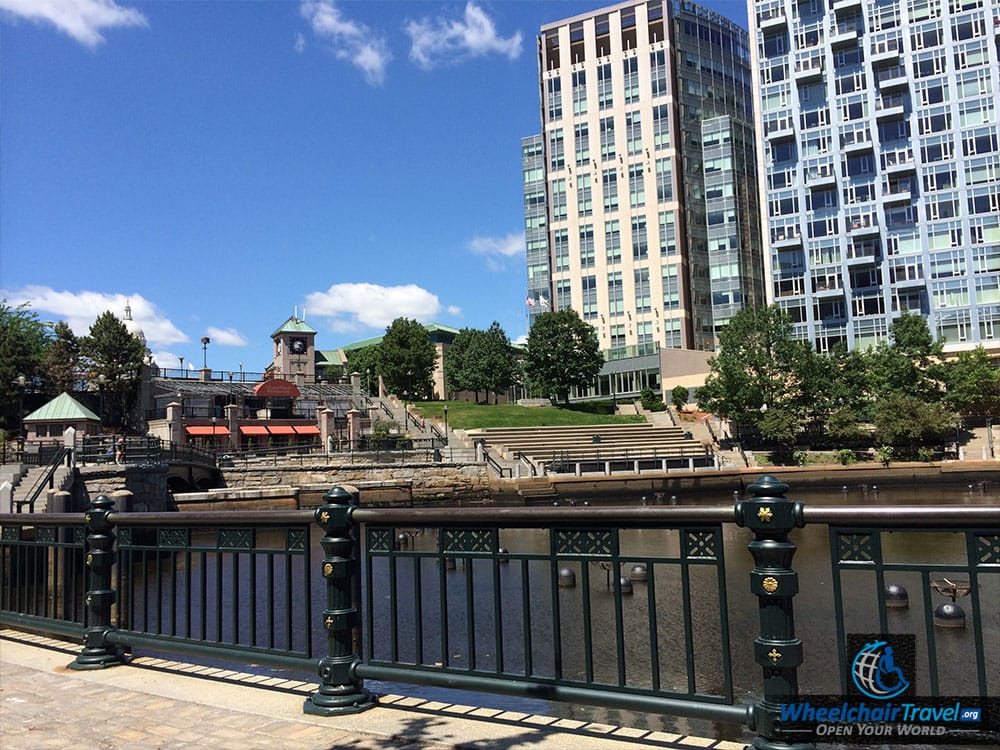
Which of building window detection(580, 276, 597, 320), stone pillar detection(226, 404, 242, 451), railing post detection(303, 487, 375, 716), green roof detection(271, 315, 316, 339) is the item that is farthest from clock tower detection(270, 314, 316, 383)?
railing post detection(303, 487, 375, 716)

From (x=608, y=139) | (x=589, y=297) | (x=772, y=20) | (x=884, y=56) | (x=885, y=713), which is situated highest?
(x=772, y=20)

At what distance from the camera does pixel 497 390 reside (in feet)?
274

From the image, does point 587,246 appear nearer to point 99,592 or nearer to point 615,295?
point 615,295

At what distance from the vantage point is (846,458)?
155 feet

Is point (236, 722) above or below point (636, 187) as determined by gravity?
below

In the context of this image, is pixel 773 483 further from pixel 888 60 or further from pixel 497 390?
pixel 497 390

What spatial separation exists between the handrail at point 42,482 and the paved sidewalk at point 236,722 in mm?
19903

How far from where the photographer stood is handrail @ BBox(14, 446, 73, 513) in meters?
22.9

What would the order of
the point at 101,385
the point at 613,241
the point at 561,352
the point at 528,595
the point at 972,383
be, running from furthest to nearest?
the point at 613,241, the point at 561,352, the point at 101,385, the point at 972,383, the point at 528,595

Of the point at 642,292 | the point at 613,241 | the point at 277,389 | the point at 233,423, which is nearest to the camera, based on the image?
the point at 233,423

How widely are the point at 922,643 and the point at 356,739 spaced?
8.73m

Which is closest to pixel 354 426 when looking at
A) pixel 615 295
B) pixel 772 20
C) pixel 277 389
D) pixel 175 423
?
pixel 175 423

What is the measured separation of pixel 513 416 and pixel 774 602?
57.8 meters

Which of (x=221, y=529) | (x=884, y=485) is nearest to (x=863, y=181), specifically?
(x=884, y=485)
